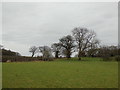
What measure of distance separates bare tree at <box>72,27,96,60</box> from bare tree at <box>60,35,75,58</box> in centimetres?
433

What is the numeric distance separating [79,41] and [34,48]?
31867 millimetres

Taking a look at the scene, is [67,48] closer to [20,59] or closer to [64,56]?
[64,56]

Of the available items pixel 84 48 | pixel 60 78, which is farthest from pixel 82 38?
pixel 60 78

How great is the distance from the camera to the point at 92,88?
7836 millimetres

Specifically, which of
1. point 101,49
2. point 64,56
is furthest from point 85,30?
point 64,56

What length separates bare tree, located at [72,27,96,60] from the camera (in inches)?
2147

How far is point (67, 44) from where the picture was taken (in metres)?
62.1

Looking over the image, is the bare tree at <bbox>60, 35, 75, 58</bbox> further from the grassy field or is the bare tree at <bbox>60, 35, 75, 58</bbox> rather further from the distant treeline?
the grassy field

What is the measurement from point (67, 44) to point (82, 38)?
8.67 meters

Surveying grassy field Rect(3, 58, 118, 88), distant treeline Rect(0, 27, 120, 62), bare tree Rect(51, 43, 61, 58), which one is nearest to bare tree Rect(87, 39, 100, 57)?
distant treeline Rect(0, 27, 120, 62)

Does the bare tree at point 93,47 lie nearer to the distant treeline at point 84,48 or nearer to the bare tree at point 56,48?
the distant treeline at point 84,48

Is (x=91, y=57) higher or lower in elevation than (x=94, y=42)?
lower

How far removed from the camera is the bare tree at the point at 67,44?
60875mm

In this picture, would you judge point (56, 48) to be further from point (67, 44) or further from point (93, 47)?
point (93, 47)
